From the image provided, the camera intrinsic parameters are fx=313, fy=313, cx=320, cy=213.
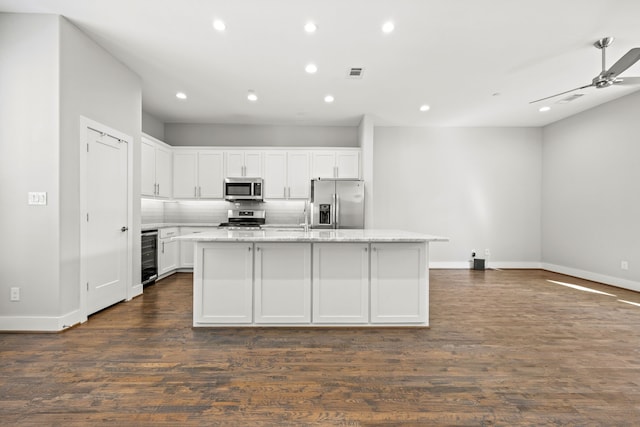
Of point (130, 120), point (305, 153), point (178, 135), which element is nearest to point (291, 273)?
point (130, 120)

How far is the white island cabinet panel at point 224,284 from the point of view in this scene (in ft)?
10.3

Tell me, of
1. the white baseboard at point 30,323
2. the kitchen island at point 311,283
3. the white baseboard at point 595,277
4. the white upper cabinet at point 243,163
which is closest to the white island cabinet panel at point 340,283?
the kitchen island at point 311,283

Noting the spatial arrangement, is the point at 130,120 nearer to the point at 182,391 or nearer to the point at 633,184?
the point at 182,391

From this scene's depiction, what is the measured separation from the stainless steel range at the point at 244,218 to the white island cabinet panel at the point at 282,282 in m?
3.25

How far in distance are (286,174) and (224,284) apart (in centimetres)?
352

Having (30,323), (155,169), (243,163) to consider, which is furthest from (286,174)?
(30,323)

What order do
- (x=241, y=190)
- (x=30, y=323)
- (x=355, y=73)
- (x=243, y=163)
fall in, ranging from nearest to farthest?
(x=30, y=323) < (x=355, y=73) < (x=241, y=190) < (x=243, y=163)

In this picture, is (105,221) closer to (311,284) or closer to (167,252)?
(167,252)

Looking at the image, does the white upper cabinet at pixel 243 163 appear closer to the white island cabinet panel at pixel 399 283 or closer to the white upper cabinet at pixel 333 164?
the white upper cabinet at pixel 333 164

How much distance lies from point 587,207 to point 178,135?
26.5 feet

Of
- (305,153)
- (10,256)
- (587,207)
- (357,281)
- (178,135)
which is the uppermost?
(178,135)

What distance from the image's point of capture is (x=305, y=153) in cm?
633

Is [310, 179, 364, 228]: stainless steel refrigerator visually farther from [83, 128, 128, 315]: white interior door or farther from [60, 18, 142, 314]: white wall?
[60, 18, 142, 314]: white wall

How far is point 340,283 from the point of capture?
3174mm
